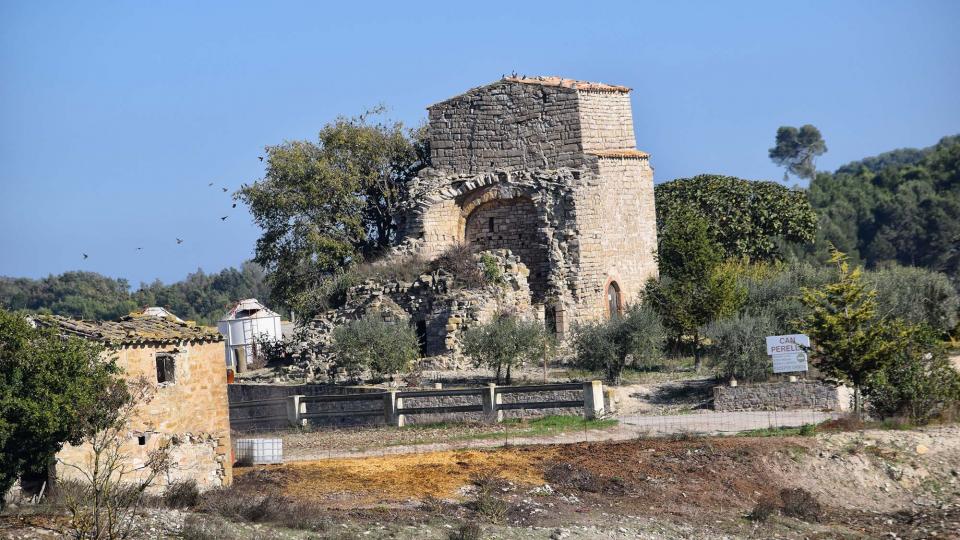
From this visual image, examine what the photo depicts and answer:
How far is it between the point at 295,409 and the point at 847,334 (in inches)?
500

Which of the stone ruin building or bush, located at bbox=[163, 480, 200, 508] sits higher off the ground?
the stone ruin building

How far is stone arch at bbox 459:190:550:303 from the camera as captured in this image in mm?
45406

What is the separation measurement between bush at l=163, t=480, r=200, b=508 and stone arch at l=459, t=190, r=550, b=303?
2105 centimetres

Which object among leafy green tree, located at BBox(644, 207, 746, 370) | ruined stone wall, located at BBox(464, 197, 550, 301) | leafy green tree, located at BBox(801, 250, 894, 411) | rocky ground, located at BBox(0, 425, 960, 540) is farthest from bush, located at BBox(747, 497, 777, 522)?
ruined stone wall, located at BBox(464, 197, 550, 301)

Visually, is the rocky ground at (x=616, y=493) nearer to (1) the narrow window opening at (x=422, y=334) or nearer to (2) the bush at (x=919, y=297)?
(2) the bush at (x=919, y=297)

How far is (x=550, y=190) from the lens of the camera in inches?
1773

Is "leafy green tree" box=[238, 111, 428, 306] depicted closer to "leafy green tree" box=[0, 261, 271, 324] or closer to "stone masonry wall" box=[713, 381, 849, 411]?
"stone masonry wall" box=[713, 381, 849, 411]

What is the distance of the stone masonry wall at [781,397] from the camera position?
33719 mm

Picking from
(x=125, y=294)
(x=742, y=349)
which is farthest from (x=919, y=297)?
(x=125, y=294)

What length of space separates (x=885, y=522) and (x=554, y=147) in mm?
21513

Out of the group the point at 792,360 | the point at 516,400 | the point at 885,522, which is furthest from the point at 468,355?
the point at 885,522

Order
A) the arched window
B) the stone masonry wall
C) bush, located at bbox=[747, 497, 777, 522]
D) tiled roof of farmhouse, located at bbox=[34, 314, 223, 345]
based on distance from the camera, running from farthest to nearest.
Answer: the arched window
the stone masonry wall
bush, located at bbox=[747, 497, 777, 522]
tiled roof of farmhouse, located at bbox=[34, 314, 223, 345]

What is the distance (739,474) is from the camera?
28.1 m

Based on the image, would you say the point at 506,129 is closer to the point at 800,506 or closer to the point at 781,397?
the point at 781,397
